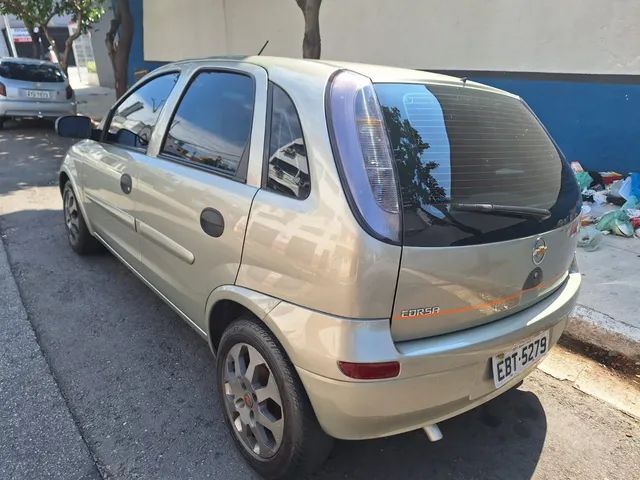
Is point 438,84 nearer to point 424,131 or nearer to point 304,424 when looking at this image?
point 424,131

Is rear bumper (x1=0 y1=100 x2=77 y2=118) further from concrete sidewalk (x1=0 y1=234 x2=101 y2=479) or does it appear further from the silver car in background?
concrete sidewalk (x1=0 y1=234 x2=101 y2=479)

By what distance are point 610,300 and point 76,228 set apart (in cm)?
429

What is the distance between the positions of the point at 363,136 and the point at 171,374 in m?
1.86

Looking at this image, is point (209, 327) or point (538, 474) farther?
point (209, 327)

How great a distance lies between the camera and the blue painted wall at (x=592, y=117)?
5395 mm

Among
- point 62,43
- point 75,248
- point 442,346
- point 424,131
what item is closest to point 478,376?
point 442,346

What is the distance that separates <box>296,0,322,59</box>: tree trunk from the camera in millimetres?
6191

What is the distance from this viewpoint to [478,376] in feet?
6.21

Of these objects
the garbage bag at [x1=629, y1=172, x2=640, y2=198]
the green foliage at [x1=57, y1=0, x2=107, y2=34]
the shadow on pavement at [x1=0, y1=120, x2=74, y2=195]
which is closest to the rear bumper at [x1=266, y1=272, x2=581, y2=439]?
the garbage bag at [x1=629, y1=172, x2=640, y2=198]

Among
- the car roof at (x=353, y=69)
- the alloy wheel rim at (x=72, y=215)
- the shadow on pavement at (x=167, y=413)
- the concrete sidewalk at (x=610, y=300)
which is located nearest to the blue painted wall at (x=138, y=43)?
the alloy wheel rim at (x=72, y=215)

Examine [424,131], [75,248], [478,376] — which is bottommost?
[75,248]

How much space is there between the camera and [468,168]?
75.4 inches

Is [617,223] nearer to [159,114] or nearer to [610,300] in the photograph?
[610,300]

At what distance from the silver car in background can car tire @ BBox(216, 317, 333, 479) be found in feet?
35.4
